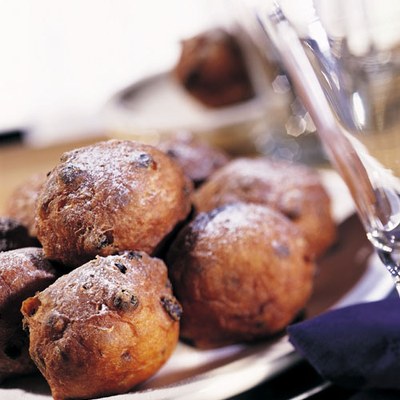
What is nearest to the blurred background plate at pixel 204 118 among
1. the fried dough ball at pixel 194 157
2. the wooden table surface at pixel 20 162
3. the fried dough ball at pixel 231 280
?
the wooden table surface at pixel 20 162

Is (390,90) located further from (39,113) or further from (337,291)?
(39,113)

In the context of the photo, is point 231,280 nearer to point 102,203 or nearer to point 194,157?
point 102,203

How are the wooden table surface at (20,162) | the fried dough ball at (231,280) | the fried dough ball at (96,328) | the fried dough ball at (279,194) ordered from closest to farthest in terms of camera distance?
the fried dough ball at (96,328) → the fried dough ball at (231,280) → the fried dough ball at (279,194) → the wooden table surface at (20,162)

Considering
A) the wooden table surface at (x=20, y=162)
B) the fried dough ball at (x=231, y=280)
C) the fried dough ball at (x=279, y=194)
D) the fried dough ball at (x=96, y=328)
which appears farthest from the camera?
the wooden table surface at (x=20, y=162)

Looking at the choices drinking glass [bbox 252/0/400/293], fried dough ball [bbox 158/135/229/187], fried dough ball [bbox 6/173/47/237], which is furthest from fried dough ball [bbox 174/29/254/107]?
drinking glass [bbox 252/0/400/293]

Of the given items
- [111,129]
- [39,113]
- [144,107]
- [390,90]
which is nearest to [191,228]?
[390,90]

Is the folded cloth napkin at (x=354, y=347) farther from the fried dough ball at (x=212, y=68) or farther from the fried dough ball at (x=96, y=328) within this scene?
the fried dough ball at (x=212, y=68)

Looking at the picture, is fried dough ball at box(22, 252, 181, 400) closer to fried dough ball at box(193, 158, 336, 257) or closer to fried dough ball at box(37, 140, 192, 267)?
fried dough ball at box(37, 140, 192, 267)

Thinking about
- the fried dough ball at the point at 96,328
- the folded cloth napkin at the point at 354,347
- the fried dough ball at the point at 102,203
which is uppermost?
the fried dough ball at the point at 102,203

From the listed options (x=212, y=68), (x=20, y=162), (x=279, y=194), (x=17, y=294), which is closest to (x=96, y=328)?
(x=17, y=294)
